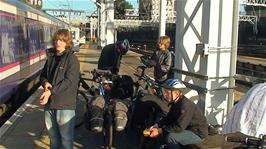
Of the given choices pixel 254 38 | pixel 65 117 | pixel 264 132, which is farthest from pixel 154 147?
pixel 254 38

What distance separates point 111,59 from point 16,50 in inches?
170

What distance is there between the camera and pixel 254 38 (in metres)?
79.3

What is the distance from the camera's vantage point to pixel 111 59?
8.83 meters

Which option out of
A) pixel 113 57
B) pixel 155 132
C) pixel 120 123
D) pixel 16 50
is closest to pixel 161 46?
pixel 113 57

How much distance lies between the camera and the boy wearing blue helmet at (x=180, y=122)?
536 centimetres

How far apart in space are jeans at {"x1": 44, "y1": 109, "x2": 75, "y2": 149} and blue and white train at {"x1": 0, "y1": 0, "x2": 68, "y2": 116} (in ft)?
→ 14.3

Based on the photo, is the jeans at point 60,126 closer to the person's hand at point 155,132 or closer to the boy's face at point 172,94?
the person's hand at point 155,132

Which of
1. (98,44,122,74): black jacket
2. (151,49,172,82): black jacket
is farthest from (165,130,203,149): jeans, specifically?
(98,44,122,74): black jacket

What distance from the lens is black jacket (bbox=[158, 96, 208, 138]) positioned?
535cm

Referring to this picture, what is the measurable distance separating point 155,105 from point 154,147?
30.0 inches

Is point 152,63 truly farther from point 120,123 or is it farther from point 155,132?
point 155,132

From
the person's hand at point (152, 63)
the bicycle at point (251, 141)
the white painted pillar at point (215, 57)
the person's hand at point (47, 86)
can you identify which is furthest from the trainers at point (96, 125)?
the bicycle at point (251, 141)

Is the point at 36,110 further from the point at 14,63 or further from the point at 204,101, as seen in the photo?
the point at 204,101

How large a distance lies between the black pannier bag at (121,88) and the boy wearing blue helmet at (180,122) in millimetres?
2762
